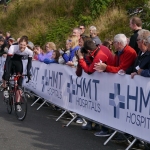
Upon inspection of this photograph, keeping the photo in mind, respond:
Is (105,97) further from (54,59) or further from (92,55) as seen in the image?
(54,59)

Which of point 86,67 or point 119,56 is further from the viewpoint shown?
point 86,67

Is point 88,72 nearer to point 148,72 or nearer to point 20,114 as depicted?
point 148,72

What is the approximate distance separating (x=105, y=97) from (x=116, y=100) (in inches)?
18.3

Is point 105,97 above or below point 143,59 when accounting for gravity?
below

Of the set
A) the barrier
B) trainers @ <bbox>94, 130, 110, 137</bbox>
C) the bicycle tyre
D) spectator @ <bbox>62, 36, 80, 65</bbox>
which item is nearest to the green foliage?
spectator @ <bbox>62, 36, 80, 65</bbox>

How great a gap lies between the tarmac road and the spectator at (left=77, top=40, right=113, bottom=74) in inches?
56.2

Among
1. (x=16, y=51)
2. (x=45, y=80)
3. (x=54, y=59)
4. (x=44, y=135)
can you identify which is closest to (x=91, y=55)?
(x=44, y=135)

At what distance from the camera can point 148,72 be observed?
7.22 meters

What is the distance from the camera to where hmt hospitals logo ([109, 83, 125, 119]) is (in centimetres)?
801

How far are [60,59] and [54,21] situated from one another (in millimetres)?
17242

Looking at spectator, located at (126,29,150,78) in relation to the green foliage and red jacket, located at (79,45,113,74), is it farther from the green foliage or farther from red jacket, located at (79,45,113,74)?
the green foliage

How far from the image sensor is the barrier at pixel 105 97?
743 cm

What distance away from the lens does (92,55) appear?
9.19m

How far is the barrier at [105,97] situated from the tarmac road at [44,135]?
0.40 m
